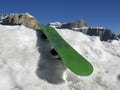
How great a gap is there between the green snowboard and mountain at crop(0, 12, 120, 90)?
36cm

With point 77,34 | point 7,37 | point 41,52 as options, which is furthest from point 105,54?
point 7,37

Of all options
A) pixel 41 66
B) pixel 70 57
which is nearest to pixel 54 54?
pixel 70 57

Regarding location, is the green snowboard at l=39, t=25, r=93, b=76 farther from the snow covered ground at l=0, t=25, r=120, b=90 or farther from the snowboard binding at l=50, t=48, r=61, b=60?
the snow covered ground at l=0, t=25, r=120, b=90

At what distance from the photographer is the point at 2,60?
10828mm

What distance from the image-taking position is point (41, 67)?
10992 millimetres

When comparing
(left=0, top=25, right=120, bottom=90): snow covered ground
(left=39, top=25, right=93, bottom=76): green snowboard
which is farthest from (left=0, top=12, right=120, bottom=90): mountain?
(left=39, top=25, right=93, bottom=76): green snowboard

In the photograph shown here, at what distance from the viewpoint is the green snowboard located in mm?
10788

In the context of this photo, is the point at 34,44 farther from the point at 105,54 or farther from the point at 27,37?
the point at 105,54

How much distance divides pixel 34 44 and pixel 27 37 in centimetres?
63

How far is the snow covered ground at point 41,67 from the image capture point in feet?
33.0

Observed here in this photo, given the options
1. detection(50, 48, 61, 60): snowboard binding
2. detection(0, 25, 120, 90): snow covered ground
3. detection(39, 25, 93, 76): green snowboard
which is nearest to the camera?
detection(0, 25, 120, 90): snow covered ground

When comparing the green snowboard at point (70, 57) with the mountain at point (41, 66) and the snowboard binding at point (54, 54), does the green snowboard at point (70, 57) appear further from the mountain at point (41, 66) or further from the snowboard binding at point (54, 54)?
the mountain at point (41, 66)

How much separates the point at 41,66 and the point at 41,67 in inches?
2.8

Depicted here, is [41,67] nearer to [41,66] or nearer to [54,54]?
[41,66]
